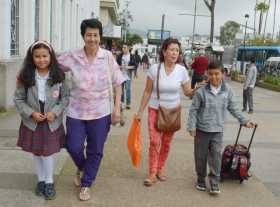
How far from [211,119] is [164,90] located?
0.62 metres

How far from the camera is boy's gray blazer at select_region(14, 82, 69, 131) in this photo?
5074 millimetres

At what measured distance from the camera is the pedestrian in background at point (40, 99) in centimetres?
507

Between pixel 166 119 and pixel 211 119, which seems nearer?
pixel 211 119

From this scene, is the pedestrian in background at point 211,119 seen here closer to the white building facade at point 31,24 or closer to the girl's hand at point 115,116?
the girl's hand at point 115,116

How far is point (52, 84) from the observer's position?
5148mm

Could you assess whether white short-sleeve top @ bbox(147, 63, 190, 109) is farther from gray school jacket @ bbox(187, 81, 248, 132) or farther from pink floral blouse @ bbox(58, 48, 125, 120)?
pink floral blouse @ bbox(58, 48, 125, 120)

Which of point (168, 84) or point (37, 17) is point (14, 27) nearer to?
point (37, 17)

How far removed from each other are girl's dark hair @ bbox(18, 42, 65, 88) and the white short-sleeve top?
122 cm

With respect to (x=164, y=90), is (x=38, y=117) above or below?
below

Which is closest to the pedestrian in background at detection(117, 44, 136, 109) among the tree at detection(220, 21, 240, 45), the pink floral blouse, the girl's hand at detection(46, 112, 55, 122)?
the pink floral blouse

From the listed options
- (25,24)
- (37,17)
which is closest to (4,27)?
(25,24)

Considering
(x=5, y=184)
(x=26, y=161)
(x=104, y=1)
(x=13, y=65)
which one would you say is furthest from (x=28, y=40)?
(x=104, y=1)

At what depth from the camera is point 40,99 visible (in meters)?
5.14

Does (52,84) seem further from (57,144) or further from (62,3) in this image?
(62,3)
